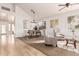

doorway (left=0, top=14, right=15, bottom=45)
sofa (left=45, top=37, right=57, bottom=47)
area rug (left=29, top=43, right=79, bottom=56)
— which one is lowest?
area rug (left=29, top=43, right=79, bottom=56)

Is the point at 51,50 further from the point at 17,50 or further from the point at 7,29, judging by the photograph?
the point at 7,29

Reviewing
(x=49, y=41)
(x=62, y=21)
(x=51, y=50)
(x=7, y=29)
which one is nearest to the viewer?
(x=62, y=21)

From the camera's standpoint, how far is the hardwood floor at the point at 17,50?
3.27m

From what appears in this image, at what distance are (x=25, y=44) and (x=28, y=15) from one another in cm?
87

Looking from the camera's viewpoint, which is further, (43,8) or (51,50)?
(51,50)

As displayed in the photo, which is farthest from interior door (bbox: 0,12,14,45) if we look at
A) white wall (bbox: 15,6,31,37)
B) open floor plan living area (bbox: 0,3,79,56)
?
white wall (bbox: 15,6,31,37)

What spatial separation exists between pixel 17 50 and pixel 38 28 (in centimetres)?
87

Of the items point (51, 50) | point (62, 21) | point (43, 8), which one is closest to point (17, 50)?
point (51, 50)

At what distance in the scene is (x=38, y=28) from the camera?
3354 mm

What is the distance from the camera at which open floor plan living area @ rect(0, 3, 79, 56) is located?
10.3 feet

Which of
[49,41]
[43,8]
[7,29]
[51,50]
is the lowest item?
[51,50]

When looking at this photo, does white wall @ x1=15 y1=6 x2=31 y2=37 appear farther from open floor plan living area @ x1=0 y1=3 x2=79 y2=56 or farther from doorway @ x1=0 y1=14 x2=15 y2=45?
doorway @ x1=0 y1=14 x2=15 y2=45

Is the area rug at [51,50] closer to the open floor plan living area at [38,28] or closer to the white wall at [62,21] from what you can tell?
the open floor plan living area at [38,28]

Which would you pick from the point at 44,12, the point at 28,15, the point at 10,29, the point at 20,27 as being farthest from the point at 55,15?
the point at 10,29
